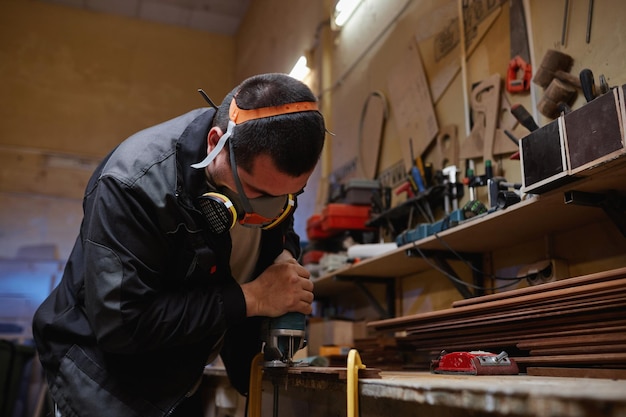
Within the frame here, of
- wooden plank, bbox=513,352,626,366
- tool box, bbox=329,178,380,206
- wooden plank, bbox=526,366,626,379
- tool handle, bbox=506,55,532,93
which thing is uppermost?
tool handle, bbox=506,55,532,93

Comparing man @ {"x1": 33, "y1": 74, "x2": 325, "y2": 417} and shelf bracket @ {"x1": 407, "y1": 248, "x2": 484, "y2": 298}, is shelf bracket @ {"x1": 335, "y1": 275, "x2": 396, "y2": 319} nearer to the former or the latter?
shelf bracket @ {"x1": 407, "y1": 248, "x2": 484, "y2": 298}

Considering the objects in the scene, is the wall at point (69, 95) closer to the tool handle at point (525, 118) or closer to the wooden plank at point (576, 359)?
the tool handle at point (525, 118)

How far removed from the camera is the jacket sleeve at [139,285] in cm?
108

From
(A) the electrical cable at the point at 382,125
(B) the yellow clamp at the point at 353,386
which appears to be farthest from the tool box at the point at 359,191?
(B) the yellow clamp at the point at 353,386

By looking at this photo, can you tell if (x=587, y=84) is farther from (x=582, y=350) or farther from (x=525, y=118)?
(x=582, y=350)

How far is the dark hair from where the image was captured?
111 centimetres

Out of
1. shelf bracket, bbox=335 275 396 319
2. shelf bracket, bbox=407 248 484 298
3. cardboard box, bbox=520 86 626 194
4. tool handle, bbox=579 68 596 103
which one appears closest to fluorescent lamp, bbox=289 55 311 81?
shelf bracket, bbox=335 275 396 319

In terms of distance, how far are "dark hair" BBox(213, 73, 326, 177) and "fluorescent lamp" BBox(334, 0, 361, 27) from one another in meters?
2.65

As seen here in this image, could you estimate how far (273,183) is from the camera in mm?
1167

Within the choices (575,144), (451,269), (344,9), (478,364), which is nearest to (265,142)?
→ (478,364)

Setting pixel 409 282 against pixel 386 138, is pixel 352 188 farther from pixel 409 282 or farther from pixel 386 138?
pixel 409 282

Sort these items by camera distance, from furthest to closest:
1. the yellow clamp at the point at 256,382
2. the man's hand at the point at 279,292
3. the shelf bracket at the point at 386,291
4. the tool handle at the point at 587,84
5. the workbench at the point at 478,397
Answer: the shelf bracket at the point at 386,291 < the tool handle at the point at 587,84 < the yellow clamp at the point at 256,382 < the man's hand at the point at 279,292 < the workbench at the point at 478,397

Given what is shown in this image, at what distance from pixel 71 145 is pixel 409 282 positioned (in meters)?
4.44

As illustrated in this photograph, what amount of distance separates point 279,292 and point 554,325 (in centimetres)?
63
